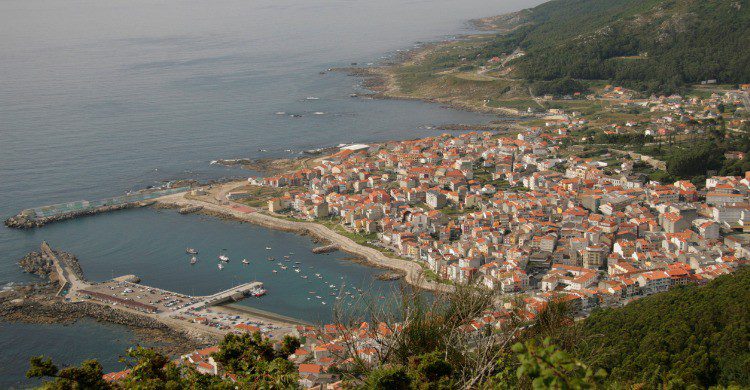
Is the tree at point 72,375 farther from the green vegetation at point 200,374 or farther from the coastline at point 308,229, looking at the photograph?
the coastline at point 308,229

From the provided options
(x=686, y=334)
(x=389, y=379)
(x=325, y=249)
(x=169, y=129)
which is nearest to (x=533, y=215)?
(x=325, y=249)

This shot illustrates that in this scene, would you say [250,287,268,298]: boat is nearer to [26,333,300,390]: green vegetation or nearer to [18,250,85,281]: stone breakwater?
[18,250,85,281]: stone breakwater

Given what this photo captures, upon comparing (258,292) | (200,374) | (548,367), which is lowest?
(258,292)

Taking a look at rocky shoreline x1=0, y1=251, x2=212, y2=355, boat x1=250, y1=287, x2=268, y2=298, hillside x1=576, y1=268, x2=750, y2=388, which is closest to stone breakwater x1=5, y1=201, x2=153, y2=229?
rocky shoreline x1=0, y1=251, x2=212, y2=355

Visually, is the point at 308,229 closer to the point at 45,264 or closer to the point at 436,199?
the point at 436,199

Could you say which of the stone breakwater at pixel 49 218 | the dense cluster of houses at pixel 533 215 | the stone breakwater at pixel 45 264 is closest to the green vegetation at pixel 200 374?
the dense cluster of houses at pixel 533 215
